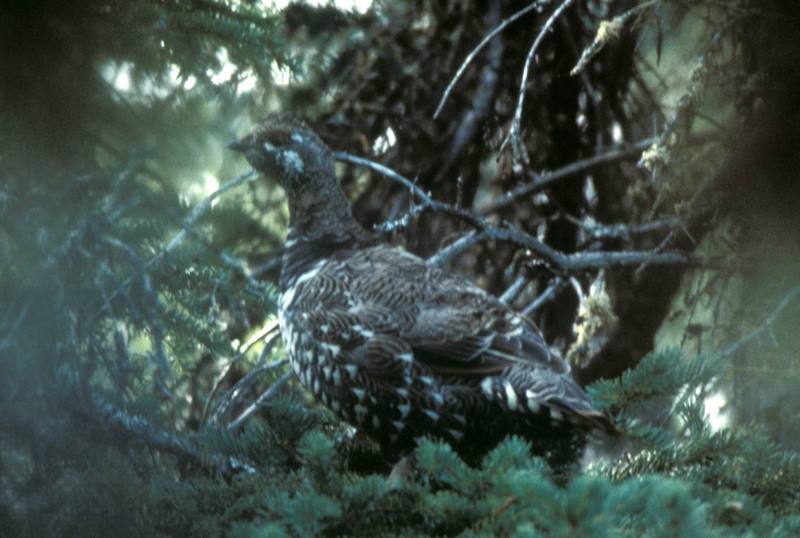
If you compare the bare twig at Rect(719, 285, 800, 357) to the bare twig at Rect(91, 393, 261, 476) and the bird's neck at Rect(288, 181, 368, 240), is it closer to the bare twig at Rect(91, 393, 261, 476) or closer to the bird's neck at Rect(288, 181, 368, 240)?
the bird's neck at Rect(288, 181, 368, 240)

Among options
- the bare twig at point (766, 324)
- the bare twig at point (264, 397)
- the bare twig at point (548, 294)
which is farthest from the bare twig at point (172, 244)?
the bare twig at point (766, 324)

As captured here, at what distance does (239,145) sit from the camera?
3.93 m

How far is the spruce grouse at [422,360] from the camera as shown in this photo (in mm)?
3137

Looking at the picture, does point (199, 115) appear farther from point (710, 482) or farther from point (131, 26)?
point (710, 482)

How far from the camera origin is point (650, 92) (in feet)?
16.8

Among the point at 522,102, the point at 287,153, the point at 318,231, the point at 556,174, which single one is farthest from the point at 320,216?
the point at 556,174

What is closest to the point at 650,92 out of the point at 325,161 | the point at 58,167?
the point at 325,161

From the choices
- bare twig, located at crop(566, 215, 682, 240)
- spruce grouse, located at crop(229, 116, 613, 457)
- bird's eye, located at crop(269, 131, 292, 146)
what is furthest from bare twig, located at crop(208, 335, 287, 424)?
bare twig, located at crop(566, 215, 682, 240)

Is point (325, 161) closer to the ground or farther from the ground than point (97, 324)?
farther from the ground

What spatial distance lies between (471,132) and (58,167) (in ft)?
8.70

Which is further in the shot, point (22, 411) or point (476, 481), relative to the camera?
point (22, 411)

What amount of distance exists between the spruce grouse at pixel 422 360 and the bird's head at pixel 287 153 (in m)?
0.49

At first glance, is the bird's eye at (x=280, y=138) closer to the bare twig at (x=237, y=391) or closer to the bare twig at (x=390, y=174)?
the bare twig at (x=390, y=174)

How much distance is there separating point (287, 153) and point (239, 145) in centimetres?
Result: 18
